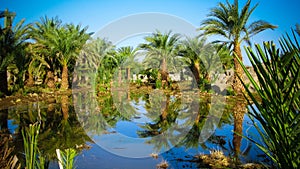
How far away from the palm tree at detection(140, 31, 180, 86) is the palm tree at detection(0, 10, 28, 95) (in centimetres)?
863

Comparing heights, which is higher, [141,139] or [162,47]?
[162,47]

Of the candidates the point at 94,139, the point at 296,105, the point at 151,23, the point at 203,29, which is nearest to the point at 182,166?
the point at 94,139

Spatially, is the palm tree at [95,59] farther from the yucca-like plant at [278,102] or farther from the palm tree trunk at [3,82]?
the yucca-like plant at [278,102]

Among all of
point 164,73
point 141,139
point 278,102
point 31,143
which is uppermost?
point 164,73

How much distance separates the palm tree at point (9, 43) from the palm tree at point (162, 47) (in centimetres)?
863

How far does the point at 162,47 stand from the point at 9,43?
10.4 meters

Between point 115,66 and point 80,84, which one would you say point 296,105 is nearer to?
point 115,66

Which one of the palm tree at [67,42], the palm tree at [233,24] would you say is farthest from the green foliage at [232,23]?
the palm tree at [67,42]

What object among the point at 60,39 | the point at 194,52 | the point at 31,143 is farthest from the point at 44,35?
the point at 31,143

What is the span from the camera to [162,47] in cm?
1927

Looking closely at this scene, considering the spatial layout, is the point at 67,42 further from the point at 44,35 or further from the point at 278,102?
the point at 278,102

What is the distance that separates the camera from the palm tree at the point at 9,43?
12797 millimetres

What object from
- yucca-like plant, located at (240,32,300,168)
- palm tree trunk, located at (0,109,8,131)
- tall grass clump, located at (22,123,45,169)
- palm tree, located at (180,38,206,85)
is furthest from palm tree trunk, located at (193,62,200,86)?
yucca-like plant, located at (240,32,300,168)

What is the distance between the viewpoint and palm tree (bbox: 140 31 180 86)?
61.8 ft
